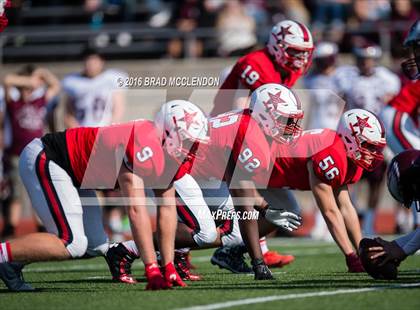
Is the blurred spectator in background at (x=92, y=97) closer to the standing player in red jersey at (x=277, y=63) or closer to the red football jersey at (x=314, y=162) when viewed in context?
the standing player in red jersey at (x=277, y=63)

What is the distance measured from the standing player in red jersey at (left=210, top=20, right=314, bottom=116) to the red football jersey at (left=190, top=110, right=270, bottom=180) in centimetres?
110

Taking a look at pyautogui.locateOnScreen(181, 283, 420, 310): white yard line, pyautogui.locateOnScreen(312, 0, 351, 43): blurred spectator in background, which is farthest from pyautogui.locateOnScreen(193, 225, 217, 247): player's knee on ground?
pyautogui.locateOnScreen(312, 0, 351, 43): blurred spectator in background

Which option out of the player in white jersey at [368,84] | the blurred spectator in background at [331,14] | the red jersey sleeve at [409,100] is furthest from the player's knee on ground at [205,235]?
the blurred spectator in background at [331,14]

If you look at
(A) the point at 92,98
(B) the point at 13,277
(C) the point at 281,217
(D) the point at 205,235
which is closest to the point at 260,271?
(C) the point at 281,217

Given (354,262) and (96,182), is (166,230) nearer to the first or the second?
(96,182)

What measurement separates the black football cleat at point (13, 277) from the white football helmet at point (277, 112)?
6.32 ft

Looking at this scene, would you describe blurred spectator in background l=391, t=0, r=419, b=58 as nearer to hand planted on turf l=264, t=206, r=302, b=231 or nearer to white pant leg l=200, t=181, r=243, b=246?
white pant leg l=200, t=181, r=243, b=246

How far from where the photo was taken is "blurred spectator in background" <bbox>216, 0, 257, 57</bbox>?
14.3 m

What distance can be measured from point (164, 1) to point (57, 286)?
9.47 m

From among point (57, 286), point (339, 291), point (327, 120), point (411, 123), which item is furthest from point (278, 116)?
point (327, 120)

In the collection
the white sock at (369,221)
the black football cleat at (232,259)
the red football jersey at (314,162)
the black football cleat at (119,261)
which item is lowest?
the white sock at (369,221)

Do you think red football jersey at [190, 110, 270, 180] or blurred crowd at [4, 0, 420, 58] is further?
blurred crowd at [4, 0, 420, 58]

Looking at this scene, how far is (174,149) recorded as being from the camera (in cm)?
621

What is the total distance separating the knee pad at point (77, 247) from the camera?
6258mm
